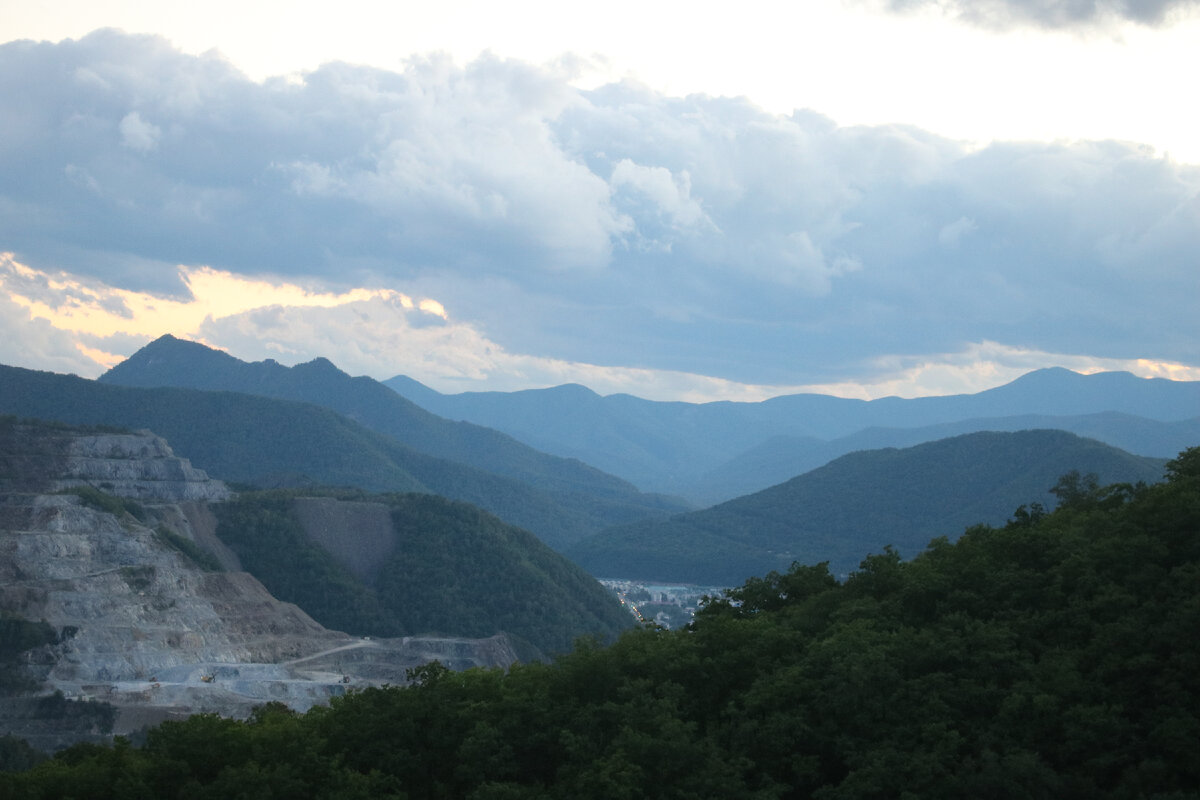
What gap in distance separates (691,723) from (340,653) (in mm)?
85406

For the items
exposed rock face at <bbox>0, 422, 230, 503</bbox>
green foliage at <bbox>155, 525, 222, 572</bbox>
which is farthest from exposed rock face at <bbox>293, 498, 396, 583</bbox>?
green foliage at <bbox>155, 525, 222, 572</bbox>

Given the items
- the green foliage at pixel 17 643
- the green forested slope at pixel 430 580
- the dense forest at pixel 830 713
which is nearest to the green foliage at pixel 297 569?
the green forested slope at pixel 430 580

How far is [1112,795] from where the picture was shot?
34000mm

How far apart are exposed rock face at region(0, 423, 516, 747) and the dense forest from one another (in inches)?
2114

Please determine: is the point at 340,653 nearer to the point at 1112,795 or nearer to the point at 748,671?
the point at 748,671

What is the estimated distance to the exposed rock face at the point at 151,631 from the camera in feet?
320

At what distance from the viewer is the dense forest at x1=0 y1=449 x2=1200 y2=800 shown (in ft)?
118

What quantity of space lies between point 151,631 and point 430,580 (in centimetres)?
6161

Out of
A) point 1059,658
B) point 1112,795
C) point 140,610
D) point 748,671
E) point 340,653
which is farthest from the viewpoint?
point 340,653

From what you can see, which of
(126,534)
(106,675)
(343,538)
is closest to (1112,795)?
(106,675)

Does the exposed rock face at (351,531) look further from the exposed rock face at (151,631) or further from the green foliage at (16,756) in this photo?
the green foliage at (16,756)

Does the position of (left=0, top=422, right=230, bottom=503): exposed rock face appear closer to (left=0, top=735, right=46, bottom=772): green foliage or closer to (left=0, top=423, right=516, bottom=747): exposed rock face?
(left=0, top=423, right=516, bottom=747): exposed rock face

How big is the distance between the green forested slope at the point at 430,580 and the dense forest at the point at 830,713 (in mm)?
107279

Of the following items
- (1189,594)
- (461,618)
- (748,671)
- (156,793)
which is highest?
(1189,594)
